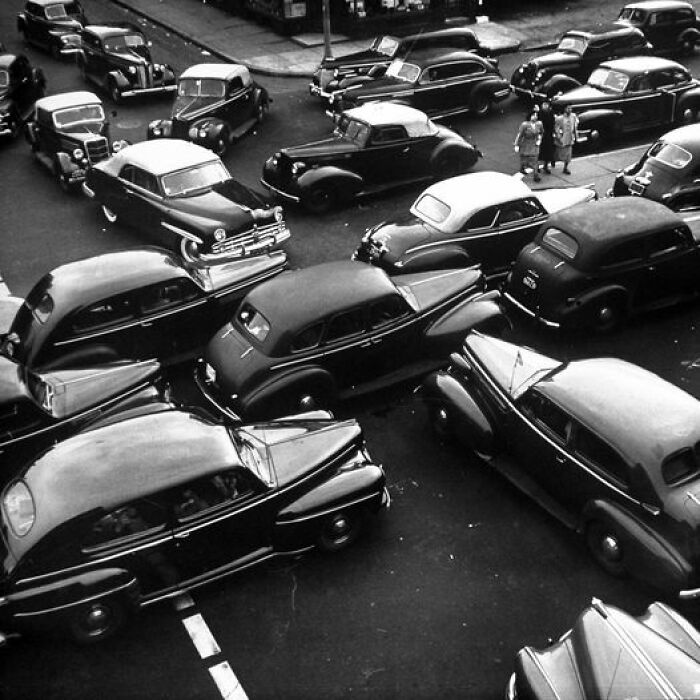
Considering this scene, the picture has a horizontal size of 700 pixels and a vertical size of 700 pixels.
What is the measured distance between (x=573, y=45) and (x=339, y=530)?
56.4 ft

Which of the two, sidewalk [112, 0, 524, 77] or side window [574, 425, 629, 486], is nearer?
side window [574, 425, 629, 486]

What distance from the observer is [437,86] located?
755 inches

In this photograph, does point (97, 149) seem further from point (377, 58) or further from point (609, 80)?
point (609, 80)

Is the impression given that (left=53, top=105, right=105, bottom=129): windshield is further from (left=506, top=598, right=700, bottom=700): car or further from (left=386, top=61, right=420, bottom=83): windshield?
(left=506, top=598, right=700, bottom=700): car

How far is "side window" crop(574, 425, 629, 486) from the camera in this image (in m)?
7.84

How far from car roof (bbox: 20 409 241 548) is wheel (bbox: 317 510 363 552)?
1125mm

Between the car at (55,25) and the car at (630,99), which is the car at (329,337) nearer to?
the car at (630,99)

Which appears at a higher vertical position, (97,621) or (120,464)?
(120,464)

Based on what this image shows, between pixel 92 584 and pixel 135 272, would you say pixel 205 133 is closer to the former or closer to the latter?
pixel 135 272

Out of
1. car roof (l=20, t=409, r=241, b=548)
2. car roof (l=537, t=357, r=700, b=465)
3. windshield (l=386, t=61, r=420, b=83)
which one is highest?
car roof (l=20, t=409, r=241, b=548)

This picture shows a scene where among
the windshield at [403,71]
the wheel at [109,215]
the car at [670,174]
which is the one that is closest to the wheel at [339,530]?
the car at [670,174]

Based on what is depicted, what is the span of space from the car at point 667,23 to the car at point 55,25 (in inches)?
607

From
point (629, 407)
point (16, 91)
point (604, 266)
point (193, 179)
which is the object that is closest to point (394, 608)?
point (629, 407)

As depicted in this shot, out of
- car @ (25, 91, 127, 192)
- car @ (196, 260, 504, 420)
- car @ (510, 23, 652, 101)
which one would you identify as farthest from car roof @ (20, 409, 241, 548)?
car @ (510, 23, 652, 101)
